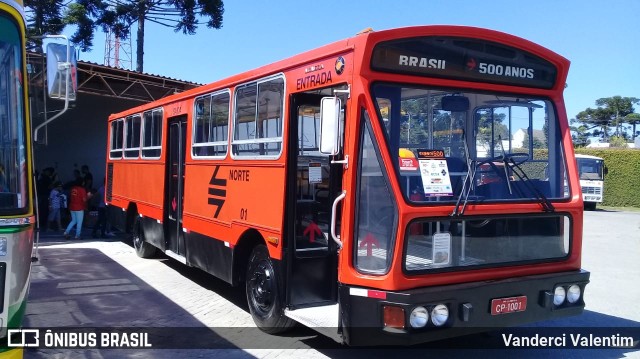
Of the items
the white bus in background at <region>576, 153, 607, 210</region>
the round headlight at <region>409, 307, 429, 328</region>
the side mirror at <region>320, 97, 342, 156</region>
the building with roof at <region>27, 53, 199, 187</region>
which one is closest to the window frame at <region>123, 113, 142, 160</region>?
the building with roof at <region>27, 53, 199, 187</region>

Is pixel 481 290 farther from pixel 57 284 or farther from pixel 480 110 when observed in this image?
pixel 57 284

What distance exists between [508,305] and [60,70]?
13.2ft

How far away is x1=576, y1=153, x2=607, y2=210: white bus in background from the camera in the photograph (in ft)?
89.2

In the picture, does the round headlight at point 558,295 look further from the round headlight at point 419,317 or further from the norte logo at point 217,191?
the norte logo at point 217,191

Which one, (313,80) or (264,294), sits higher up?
(313,80)

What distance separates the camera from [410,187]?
461cm

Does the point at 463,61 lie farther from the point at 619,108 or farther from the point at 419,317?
the point at 619,108

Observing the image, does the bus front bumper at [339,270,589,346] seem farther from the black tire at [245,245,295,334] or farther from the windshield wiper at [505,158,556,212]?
the black tire at [245,245,295,334]

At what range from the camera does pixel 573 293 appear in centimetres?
527

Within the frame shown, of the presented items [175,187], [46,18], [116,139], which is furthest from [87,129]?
[175,187]

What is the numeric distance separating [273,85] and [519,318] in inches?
133

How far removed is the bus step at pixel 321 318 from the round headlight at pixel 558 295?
198 centimetres

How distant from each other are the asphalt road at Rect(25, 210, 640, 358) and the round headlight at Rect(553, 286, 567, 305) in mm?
828

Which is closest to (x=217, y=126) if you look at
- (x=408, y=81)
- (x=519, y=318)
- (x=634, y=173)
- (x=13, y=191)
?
(x=408, y=81)
